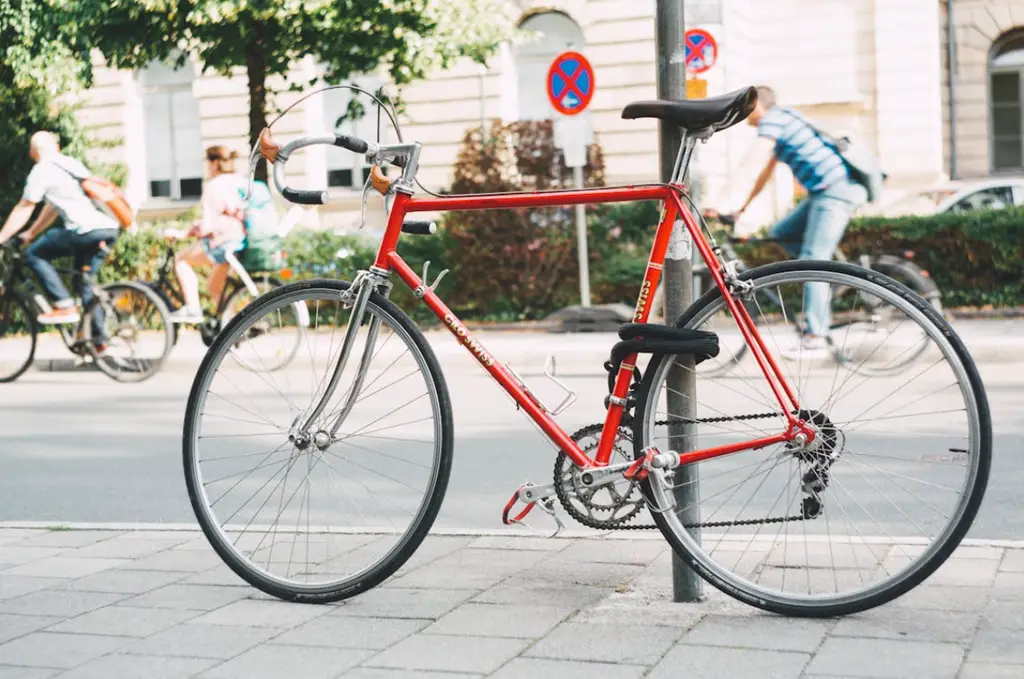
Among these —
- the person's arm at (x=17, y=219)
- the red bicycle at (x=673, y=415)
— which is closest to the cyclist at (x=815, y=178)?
the person's arm at (x=17, y=219)

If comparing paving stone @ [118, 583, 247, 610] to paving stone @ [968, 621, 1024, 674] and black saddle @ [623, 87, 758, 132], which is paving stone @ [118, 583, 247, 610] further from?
paving stone @ [968, 621, 1024, 674]

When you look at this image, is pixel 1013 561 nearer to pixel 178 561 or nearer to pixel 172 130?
pixel 178 561

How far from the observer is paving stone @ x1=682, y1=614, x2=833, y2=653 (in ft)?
12.7

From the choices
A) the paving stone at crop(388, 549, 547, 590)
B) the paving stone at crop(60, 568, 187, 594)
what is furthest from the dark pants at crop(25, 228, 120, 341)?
the paving stone at crop(388, 549, 547, 590)

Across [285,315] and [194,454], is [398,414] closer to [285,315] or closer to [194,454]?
[285,315]

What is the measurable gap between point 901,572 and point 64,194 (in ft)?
32.7

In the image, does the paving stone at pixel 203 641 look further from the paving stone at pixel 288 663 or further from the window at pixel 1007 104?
the window at pixel 1007 104

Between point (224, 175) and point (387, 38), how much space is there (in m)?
4.61

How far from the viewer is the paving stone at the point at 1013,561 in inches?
183

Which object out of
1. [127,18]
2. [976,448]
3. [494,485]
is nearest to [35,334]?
[127,18]

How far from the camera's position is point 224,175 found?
1367cm

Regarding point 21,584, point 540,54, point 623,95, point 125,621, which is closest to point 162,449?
point 21,584

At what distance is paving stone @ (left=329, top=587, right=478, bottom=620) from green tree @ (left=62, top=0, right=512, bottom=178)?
43.0 ft

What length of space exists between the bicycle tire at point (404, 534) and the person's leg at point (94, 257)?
8.33 meters
